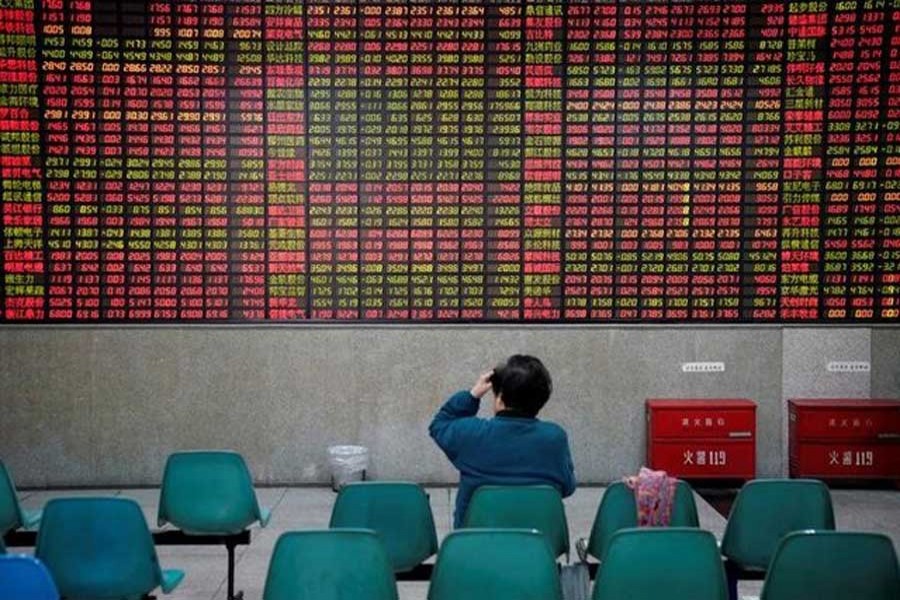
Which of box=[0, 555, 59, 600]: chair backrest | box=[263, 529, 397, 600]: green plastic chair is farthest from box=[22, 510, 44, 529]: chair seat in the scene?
box=[263, 529, 397, 600]: green plastic chair

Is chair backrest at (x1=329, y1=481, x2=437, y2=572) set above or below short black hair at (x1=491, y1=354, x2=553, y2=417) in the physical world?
below

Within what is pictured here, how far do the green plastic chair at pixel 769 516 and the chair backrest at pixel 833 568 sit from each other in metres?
0.88

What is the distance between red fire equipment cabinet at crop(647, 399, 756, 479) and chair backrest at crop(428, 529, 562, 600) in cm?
448

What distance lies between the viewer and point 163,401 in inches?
297

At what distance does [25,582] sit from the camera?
115 inches

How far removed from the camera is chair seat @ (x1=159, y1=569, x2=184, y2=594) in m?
3.86

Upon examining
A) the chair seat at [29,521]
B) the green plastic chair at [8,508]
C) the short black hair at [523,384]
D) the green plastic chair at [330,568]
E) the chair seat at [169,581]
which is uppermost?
the short black hair at [523,384]

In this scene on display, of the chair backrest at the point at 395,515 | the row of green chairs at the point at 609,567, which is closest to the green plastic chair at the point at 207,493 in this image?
the chair backrest at the point at 395,515

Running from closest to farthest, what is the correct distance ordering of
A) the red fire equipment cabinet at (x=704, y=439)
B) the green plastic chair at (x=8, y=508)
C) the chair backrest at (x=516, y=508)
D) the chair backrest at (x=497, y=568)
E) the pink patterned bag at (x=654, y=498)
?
the chair backrest at (x=497, y=568)
the pink patterned bag at (x=654, y=498)
the chair backrest at (x=516, y=508)
the green plastic chair at (x=8, y=508)
the red fire equipment cabinet at (x=704, y=439)

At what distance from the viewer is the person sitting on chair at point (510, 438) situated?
390 cm

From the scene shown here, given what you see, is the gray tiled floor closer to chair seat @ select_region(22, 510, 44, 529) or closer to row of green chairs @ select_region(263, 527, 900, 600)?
chair seat @ select_region(22, 510, 44, 529)

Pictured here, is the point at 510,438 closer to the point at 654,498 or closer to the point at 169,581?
the point at 654,498

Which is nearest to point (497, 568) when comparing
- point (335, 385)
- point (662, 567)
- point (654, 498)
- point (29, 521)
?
point (662, 567)

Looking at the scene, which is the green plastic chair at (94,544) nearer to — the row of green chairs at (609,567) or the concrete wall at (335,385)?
the row of green chairs at (609,567)
